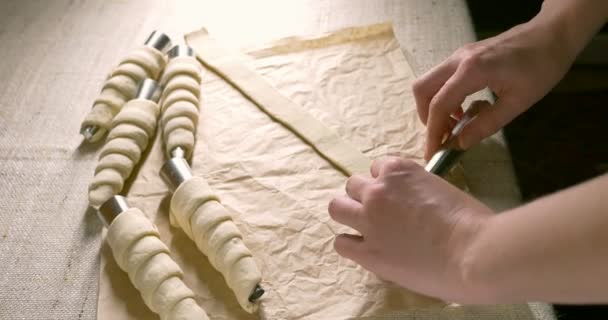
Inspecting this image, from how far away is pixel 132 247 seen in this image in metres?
0.59

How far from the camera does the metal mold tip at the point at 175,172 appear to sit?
662 millimetres

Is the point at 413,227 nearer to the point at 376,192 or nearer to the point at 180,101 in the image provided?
the point at 376,192

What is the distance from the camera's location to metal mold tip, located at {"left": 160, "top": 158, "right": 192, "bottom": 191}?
2.17ft

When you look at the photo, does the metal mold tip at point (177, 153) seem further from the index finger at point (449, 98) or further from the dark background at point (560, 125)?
the dark background at point (560, 125)

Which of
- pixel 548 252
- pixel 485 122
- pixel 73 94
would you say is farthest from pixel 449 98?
pixel 73 94

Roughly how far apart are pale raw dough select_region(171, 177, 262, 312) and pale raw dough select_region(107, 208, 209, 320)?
36mm

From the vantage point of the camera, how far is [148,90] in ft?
2.60

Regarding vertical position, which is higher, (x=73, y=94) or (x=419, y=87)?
(x=419, y=87)

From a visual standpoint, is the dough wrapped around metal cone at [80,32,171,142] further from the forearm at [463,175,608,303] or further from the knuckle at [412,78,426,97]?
the forearm at [463,175,608,303]

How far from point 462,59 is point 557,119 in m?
0.75

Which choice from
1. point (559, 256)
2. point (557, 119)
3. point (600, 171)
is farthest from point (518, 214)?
point (557, 119)

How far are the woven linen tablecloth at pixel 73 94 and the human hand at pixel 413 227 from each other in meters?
0.13

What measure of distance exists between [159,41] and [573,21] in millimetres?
586

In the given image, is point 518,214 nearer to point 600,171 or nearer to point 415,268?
point 415,268
